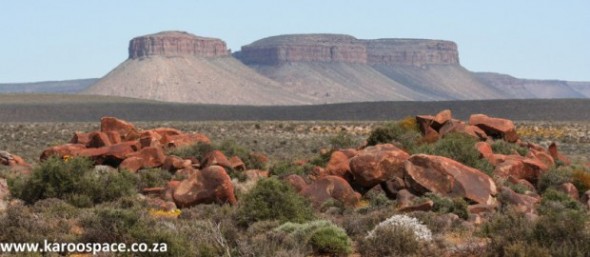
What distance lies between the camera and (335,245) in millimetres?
Answer: 16266

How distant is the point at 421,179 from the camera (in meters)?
23.4

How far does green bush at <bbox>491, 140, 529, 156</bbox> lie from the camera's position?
31.3 metres

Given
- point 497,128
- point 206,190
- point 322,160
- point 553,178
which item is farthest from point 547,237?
point 497,128

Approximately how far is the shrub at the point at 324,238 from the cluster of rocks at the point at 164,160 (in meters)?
6.82

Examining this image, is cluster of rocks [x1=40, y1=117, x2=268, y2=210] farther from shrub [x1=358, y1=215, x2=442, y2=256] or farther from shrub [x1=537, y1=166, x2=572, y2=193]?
shrub [x1=537, y1=166, x2=572, y2=193]

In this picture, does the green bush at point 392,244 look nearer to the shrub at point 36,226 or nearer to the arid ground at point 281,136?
the shrub at point 36,226

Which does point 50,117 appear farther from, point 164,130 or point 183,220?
point 183,220

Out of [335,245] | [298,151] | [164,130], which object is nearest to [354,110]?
[298,151]

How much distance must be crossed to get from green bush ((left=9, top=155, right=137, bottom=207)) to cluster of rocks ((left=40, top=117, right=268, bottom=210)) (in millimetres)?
1094

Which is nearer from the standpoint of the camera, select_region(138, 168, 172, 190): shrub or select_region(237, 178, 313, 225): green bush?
select_region(237, 178, 313, 225): green bush

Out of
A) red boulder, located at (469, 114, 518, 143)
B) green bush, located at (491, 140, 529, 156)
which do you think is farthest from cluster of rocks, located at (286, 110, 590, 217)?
red boulder, located at (469, 114, 518, 143)

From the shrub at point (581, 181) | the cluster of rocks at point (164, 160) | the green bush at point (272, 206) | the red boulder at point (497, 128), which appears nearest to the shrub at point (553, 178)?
the shrub at point (581, 181)

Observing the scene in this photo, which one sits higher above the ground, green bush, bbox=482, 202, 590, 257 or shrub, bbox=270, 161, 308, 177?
green bush, bbox=482, 202, 590, 257

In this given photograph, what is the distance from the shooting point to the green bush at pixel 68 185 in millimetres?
24344
